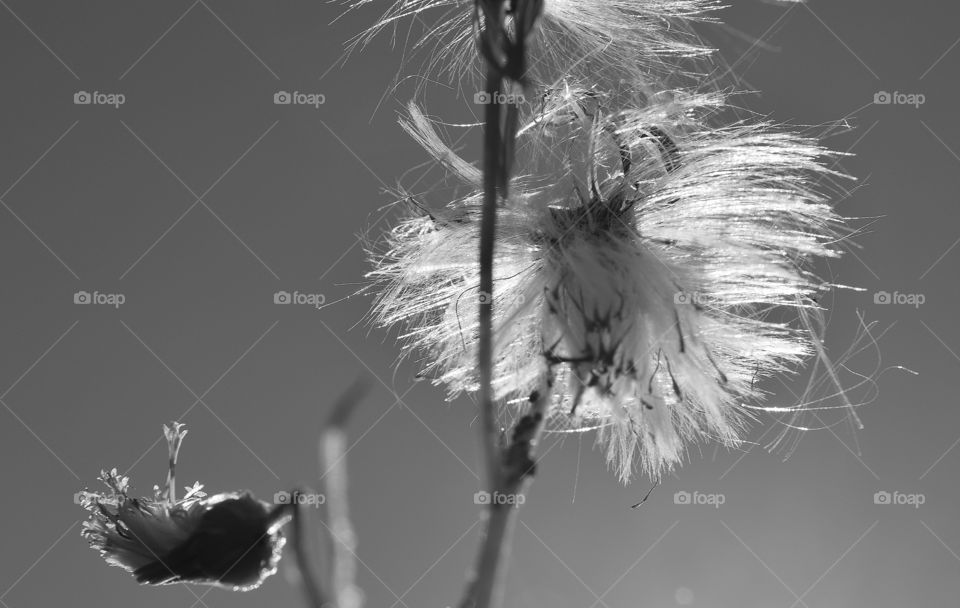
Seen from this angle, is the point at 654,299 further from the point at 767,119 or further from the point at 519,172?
the point at 767,119

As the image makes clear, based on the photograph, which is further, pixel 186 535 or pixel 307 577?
pixel 186 535

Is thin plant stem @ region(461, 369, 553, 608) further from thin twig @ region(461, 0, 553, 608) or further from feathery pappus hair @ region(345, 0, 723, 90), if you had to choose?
feathery pappus hair @ region(345, 0, 723, 90)

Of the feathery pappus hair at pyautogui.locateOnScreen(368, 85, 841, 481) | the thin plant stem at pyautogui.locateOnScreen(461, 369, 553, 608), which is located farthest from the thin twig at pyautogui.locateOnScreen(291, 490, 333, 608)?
the feathery pappus hair at pyautogui.locateOnScreen(368, 85, 841, 481)

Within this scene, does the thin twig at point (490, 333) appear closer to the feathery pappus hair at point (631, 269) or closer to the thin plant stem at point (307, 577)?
the thin plant stem at point (307, 577)

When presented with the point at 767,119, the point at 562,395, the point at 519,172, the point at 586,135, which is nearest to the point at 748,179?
the point at 767,119

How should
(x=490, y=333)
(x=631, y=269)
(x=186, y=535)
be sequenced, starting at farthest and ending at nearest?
(x=631, y=269) → (x=186, y=535) → (x=490, y=333)

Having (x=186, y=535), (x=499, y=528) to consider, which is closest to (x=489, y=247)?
(x=499, y=528)

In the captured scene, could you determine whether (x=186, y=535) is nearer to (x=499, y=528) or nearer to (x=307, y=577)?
(x=307, y=577)
